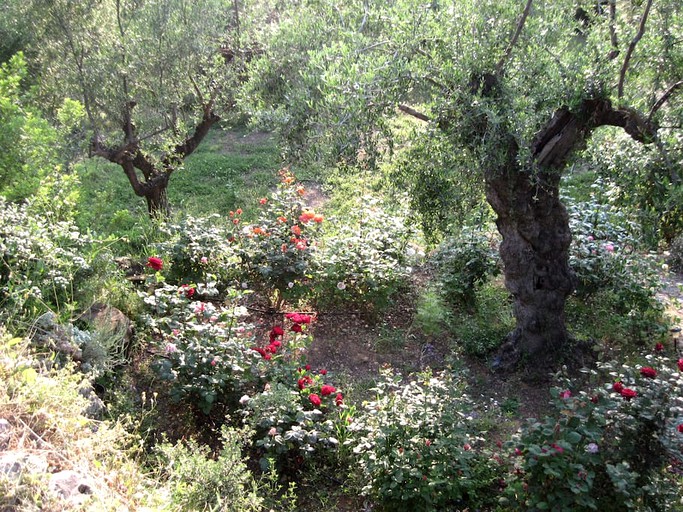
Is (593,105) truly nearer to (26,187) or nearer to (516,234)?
(516,234)

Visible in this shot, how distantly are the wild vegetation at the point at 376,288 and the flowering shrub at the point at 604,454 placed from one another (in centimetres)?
2

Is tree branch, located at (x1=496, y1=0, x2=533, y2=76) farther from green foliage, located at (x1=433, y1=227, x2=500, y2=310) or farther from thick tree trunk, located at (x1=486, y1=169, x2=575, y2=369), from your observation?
green foliage, located at (x1=433, y1=227, x2=500, y2=310)

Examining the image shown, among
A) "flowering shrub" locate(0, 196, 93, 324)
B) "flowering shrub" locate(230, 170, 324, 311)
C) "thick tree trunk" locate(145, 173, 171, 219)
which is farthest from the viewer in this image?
"thick tree trunk" locate(145, 173, 171, 219)

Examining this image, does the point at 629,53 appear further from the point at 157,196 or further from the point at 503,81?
the point at 157,196

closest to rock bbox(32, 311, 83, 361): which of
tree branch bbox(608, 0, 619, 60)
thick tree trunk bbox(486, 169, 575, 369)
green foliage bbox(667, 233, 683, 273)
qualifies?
thick tree trunk bbox(486, 169, 575, 369)

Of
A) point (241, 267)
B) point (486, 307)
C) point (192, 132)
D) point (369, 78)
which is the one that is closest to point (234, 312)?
point (241, 267)

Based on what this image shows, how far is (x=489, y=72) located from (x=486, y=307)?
114 inches

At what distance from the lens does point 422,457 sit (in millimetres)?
3408

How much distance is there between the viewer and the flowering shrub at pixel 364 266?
19.0ft

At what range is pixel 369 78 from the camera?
383 centimetres

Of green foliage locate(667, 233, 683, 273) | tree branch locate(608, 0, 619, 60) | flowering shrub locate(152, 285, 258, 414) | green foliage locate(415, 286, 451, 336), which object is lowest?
flowering shrub locate(152, 285, 258, 414)

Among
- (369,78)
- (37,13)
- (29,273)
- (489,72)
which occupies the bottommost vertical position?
(29,273)

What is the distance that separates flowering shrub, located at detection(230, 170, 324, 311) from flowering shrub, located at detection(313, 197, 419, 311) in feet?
0.71

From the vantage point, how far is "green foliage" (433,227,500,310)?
19.7 feet
